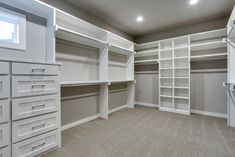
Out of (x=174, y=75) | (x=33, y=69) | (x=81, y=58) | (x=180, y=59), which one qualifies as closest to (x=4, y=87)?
(x=33, y=69)

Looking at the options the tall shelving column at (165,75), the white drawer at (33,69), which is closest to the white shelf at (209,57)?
the tall shelving column at (165,75)

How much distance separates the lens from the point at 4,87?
129cm

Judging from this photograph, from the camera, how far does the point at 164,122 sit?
9.18ft

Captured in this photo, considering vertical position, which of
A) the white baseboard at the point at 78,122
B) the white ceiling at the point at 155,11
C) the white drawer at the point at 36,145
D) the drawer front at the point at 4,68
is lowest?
the white baseboard at the point at 78,122

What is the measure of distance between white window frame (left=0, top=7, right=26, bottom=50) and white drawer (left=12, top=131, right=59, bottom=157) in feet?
4.23

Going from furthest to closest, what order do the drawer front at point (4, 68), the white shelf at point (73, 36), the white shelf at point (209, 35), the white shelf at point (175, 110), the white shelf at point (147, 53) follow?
1. the white shelf at point (147, 53)
2. the white shelf at point (175, 110)
3. the white shelf at point (209, 35)
4. the white shelf at point (73, 36)
5. the drawer front at point (4, 68)

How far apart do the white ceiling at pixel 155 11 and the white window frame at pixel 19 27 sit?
0.99 m

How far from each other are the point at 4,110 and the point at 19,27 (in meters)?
1.24

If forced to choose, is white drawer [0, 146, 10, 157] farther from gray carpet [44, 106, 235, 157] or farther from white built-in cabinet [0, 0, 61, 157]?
gray carpet [44, 106, 235, 157]

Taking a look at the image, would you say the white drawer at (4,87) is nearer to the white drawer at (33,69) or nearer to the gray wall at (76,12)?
the white drawer at (33,69)

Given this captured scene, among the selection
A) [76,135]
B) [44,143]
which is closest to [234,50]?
[76,135]

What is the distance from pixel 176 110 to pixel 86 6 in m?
3.41

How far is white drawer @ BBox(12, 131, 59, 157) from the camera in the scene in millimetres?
1385

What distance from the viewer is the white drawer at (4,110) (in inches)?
49.8
